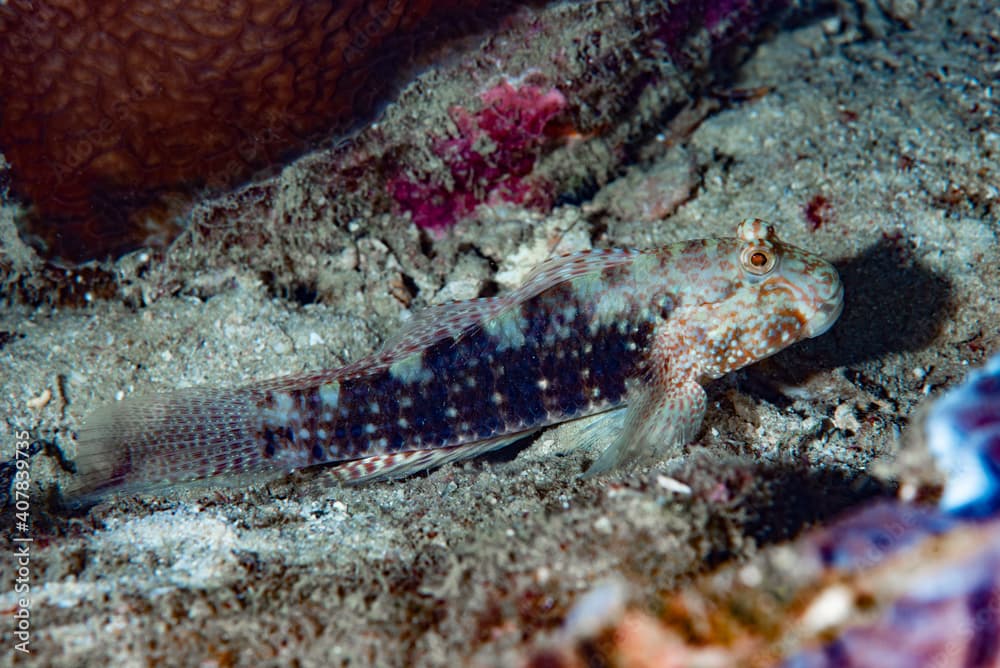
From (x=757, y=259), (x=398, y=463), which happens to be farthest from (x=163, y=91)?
(x=757, y=259)

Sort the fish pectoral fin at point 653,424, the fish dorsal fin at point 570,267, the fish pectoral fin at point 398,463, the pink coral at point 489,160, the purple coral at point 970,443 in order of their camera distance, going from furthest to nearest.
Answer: the pink coral at point 489,160
the fish pectoral fin at point 398,463
the fish dorsal fin at point 570,267
the fish pectoral fin at point 653,424
the purple coral at point 970,443

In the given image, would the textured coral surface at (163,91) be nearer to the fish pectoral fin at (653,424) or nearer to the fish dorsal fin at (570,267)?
the fish dorsal fin at (570,267)

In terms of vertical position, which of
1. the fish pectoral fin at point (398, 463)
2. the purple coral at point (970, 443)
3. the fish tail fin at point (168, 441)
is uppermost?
the fish tail fin at point (168, 441)

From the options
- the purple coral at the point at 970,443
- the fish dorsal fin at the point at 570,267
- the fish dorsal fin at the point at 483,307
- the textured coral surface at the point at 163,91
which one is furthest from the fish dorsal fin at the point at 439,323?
the purple coral at the point at 970,443

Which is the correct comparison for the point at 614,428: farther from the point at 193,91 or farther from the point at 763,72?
the point at 763,72

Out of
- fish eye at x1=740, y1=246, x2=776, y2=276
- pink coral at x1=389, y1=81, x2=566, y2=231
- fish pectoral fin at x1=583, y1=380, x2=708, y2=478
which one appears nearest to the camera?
fish pectoral fin at x1=583, y1=380, x2=708, y2=478

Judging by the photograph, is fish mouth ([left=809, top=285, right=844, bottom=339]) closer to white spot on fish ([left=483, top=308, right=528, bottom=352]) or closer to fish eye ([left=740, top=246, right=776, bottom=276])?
fish eye ([left=740, top=246, right=776, bottom=276])

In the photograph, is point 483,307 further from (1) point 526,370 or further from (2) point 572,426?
(2) point 572,426

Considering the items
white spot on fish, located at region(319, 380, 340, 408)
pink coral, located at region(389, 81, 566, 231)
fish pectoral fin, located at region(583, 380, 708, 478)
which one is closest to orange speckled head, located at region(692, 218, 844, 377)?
fish pectoral fin, located at region(583, 380, 708, 478)

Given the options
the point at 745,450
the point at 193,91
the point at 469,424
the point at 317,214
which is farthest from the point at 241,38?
the point at 745,450
